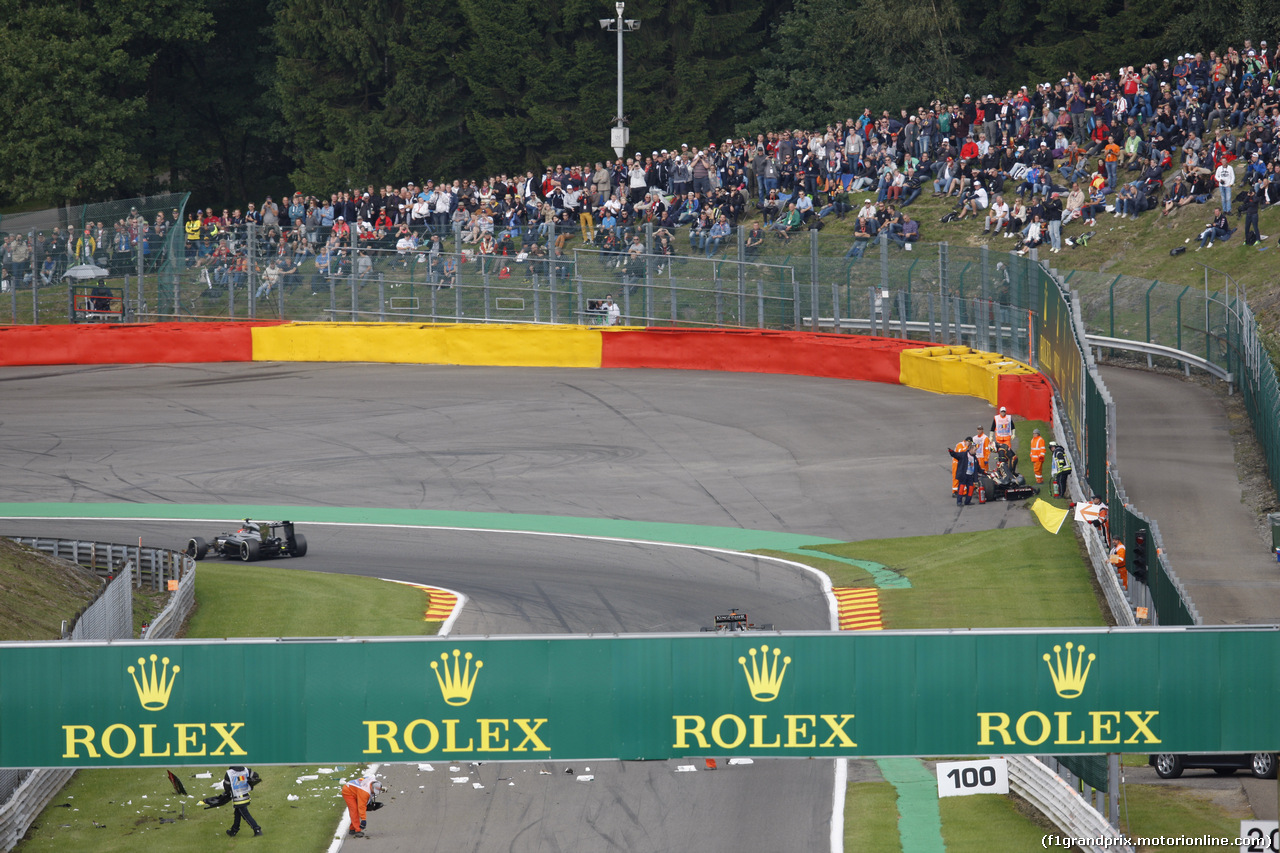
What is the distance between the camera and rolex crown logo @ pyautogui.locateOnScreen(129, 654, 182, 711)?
12.8m

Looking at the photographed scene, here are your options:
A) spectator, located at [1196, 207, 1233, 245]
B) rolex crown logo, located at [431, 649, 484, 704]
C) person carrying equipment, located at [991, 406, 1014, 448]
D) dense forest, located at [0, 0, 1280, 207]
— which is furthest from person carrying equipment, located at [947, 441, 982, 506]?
dense forest, located at [0, 0, 1280, 207]

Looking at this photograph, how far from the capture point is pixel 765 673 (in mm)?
12867

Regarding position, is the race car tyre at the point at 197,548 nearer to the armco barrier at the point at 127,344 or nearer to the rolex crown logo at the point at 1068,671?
the rolex crown logo at the point at 1068,671

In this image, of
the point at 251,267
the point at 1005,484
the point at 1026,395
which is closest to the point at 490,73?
the point at 251,267

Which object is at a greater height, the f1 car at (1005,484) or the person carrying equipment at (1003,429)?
the person carrying equipment at (1003,429)

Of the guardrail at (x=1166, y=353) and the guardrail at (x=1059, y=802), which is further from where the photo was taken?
the guardrail at (x=1166, y=353)

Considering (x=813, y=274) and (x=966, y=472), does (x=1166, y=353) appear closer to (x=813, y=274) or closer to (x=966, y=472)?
(x=813, y=274)

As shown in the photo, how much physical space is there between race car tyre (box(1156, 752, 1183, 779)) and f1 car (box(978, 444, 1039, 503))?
10064 millimetres

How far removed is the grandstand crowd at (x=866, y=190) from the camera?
3684cm

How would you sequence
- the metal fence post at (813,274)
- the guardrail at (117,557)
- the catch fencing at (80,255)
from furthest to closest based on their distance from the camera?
the catch fencing at (80,255) → the metal fence post at (813,274) → the guardrail at (117,557)

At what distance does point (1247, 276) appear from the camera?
114 feet

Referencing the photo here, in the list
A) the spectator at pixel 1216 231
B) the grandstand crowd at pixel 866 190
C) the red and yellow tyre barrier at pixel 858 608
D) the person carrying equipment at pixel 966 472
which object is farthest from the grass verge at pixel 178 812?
the spectator at pixel 1216 231

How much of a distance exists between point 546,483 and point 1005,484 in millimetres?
7983

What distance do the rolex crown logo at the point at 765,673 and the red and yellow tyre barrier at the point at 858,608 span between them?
7.47m
